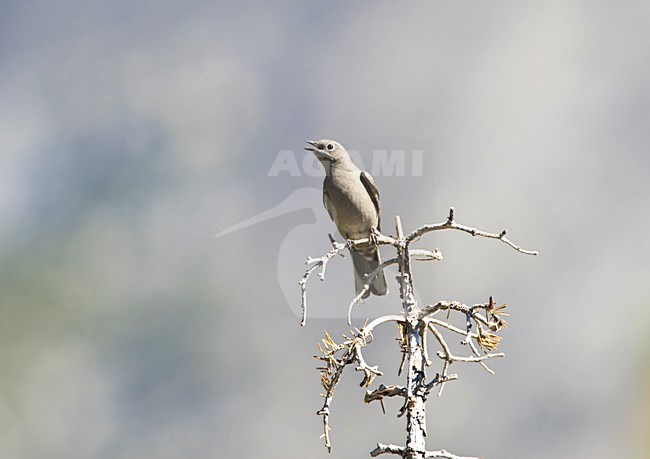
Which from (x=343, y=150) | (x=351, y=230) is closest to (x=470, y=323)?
(x=351, y=230)

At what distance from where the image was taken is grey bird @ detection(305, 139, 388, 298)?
31.6ft

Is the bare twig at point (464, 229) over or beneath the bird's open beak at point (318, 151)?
beneath

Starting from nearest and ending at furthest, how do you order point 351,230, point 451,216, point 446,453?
point 446,453, point 451,216, point 351,230

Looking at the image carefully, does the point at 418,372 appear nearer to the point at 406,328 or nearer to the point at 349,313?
the point at 406,328

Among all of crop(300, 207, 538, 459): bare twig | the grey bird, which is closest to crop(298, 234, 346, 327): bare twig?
crop(300, 207, 538, 459): bare twig

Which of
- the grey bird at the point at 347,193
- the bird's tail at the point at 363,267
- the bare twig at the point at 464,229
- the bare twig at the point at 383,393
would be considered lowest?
the bare twig at the point at 383,393

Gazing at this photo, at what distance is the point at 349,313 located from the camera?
470 cm

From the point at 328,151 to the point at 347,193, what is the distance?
0.63 m

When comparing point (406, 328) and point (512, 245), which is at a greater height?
point (512, 245)

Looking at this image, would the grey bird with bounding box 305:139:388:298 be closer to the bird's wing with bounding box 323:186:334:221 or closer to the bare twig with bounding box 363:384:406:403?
the bird's wing with bounding box 323:186:334:221

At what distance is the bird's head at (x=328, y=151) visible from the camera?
9836 mm

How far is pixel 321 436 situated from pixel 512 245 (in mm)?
1471

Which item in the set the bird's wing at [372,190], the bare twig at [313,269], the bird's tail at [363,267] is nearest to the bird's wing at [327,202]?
the bird's wing at [372,190]

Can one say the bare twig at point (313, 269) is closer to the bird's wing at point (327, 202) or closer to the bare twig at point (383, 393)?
the bare twig at point (383, 393)
